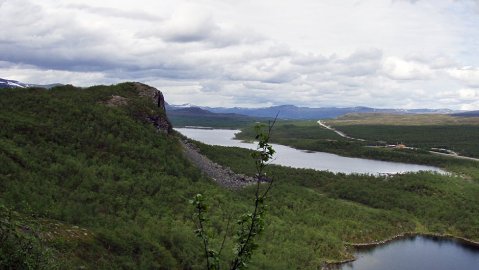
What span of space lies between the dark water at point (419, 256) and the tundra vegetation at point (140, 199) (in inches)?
105

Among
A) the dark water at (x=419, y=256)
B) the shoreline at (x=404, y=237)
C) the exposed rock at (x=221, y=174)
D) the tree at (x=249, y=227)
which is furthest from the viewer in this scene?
the exposed rock at (x=221, y=174)

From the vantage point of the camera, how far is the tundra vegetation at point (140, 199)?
31047mm

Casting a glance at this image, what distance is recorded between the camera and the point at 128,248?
33375 mm

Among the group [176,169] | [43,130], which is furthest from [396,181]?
[43,130]

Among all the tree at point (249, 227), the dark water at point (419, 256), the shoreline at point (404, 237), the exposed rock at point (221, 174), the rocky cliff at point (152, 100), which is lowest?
the dark water at point (419, 256)

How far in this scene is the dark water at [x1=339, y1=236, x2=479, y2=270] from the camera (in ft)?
197

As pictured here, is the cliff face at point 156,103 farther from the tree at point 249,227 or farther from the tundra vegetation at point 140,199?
the tree at point 249,227

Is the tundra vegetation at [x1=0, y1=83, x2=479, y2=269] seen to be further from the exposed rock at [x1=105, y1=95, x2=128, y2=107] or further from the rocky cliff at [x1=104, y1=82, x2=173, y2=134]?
the rocky cliff at [x1=104, y1=82, x2=173, y2=134]

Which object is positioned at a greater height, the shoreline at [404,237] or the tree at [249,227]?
the tree at [249,227]

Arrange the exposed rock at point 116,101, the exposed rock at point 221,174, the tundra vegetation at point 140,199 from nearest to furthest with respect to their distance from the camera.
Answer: the tundra vegetation at point 140,199, the exposed rock at point 116,101, the exposed rock at point 221,174

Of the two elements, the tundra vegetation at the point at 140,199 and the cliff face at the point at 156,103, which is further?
the cliff face at the point at 156,103

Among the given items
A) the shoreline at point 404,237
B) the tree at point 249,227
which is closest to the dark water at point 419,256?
the shoreline at point 404,237

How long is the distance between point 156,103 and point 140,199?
44.3 meters

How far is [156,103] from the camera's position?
91875 mm
